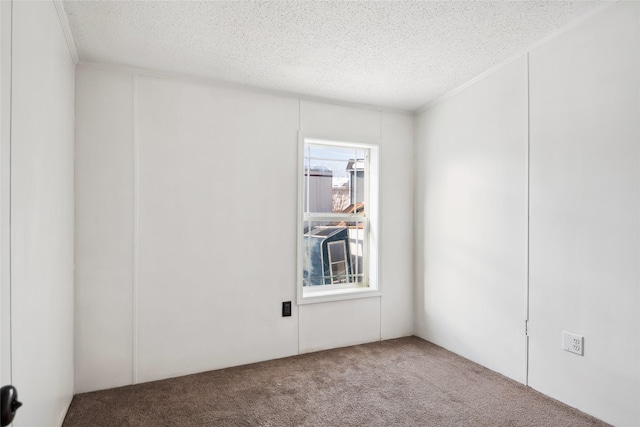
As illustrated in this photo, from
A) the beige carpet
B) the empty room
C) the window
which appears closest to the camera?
the empty room

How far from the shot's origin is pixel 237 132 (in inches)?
114

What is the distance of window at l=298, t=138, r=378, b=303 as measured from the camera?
3.30 metres

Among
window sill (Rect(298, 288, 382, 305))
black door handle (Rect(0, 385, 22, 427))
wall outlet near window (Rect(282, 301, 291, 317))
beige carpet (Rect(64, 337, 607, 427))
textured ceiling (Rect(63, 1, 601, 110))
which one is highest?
textured ceiling (Rect(63, 1, 601, 110))

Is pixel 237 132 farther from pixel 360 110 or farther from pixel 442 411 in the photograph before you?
pixel 442 411

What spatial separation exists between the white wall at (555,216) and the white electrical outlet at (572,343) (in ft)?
0.14

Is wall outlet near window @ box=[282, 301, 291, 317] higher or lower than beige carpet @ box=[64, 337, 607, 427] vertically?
higher

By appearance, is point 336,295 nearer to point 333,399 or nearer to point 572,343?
point 333,399

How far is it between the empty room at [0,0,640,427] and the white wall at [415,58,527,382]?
0.02 meters

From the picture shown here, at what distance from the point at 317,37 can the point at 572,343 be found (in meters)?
2.40

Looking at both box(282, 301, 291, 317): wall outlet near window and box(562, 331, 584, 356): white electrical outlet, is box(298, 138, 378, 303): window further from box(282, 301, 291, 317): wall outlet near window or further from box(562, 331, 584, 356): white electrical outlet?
box(562, 331, 584, 356): white electrical outlet

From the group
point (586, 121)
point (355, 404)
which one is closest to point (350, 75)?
point (586, 121)

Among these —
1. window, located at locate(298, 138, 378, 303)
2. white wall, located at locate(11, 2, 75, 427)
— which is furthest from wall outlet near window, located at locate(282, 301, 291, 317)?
white wall, located at locate(11, 2, 75, 427)

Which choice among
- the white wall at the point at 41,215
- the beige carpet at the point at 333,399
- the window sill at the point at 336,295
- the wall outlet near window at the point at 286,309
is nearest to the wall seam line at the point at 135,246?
the beige carpet at the point at 333,399

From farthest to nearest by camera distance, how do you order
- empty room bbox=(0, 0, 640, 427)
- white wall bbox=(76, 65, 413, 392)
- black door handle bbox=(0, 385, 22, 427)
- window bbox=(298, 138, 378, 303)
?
window bbox=(298, 138, 378, 303) → white wall bbox=(76, 65, 413, 392) → empty room bbox=(0, 0, 640, 427) → black door handle bbox=(0, 385, 22, 427)
